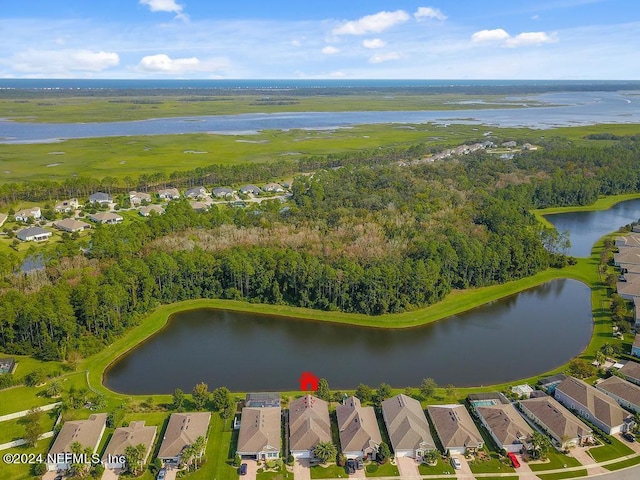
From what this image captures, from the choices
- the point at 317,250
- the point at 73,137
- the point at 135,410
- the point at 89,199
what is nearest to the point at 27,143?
the point at 73,137

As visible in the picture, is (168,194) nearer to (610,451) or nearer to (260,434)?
(260,434)

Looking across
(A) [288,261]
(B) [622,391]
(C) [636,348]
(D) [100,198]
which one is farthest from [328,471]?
(D) [100,198]

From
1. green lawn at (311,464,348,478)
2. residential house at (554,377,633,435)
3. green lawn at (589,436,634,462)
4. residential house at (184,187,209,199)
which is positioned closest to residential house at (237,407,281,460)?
green lawn at (311,464,348,478)

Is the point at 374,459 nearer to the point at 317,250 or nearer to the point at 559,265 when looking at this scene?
the point at 317,250

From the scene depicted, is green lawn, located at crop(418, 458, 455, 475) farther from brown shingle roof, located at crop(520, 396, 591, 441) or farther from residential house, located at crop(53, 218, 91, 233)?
residential house, located at crop(53, 218, 91, 233)

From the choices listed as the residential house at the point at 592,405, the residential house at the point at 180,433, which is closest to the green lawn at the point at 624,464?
the residential house at the point at 592,405
